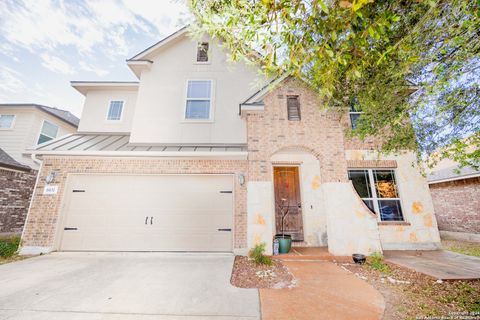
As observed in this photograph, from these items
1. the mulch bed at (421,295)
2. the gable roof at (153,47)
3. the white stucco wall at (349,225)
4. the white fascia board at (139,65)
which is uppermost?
the gable roof at (153,47)

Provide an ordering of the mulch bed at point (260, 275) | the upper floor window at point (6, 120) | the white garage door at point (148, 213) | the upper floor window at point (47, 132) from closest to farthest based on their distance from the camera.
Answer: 1. the mulch bed at point (260, 275)
2. the white garage door at point (148, 213)
3. the upper floor window at point (6, 120)
4. the upper floor window at point (47, 132)

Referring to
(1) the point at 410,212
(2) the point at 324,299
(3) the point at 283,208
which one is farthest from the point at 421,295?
(1) the point at 410,212

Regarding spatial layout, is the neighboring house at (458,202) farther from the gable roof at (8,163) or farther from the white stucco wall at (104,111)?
the gable roof at (8,163)

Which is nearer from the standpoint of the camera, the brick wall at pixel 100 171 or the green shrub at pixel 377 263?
the green shrub at pixel 377 263

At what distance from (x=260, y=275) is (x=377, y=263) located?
343 cm

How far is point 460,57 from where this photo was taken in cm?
352

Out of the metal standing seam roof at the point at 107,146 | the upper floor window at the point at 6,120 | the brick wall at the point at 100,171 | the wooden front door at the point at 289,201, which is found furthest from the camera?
the upper floor window at the point at 6,120

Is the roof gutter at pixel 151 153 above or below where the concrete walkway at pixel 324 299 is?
above

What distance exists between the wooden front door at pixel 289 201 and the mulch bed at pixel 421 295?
8.75 ft

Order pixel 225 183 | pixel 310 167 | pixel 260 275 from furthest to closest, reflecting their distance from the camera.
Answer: pixel 310 167 → pixel 225 183 → pixel 260 275

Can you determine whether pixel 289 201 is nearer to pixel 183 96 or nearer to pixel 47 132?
pixel 183 96

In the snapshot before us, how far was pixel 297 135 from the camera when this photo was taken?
267 inches

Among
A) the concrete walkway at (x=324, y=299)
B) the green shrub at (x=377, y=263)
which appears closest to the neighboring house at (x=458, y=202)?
the green shrub at (x=377, y=263)

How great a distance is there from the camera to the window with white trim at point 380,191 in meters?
7.15
